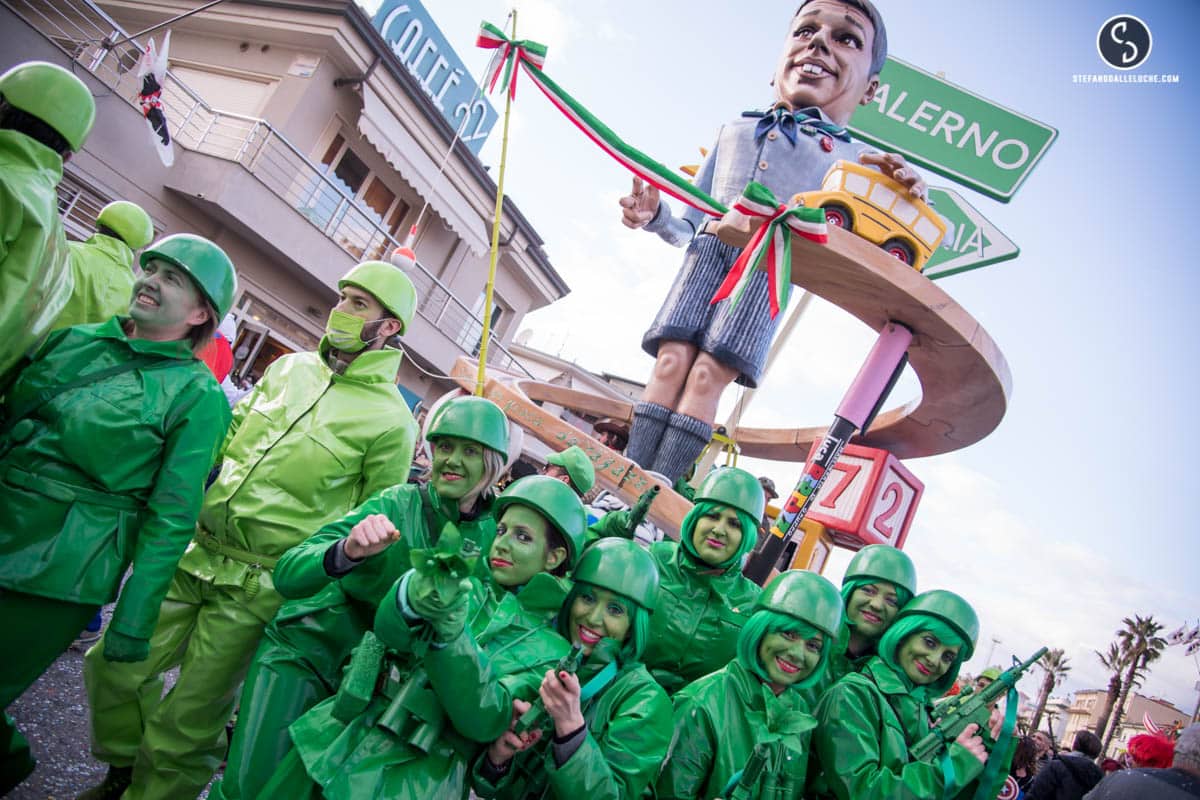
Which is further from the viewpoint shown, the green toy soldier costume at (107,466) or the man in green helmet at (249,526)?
the man in green helmet at (249,526)

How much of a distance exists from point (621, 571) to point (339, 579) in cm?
85

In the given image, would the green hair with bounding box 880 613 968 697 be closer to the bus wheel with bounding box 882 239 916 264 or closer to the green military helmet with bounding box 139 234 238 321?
the bus wheel with bounding box 882 239 916 264

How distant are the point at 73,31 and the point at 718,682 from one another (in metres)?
15.0

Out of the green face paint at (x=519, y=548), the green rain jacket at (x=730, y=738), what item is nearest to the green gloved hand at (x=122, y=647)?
the green face paint at (x=519, y=548)

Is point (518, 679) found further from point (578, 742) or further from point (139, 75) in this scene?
point (139, 75)

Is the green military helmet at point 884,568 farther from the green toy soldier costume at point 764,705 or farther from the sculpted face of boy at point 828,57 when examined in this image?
the sculpted face of boy at point 828,57

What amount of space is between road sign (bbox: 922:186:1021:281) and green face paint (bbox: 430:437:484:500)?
15.7 ft

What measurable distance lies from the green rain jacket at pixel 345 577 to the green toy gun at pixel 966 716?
1551 mm

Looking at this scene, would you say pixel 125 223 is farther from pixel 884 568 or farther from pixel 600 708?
pixel 884 568

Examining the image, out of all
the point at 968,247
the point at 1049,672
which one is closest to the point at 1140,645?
the point at 1049,672

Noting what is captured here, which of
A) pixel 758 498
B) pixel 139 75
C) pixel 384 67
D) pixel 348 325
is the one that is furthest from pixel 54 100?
pixel 384 67

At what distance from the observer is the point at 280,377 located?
2.71 meters

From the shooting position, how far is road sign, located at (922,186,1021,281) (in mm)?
5863

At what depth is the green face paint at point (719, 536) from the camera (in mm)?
2750
